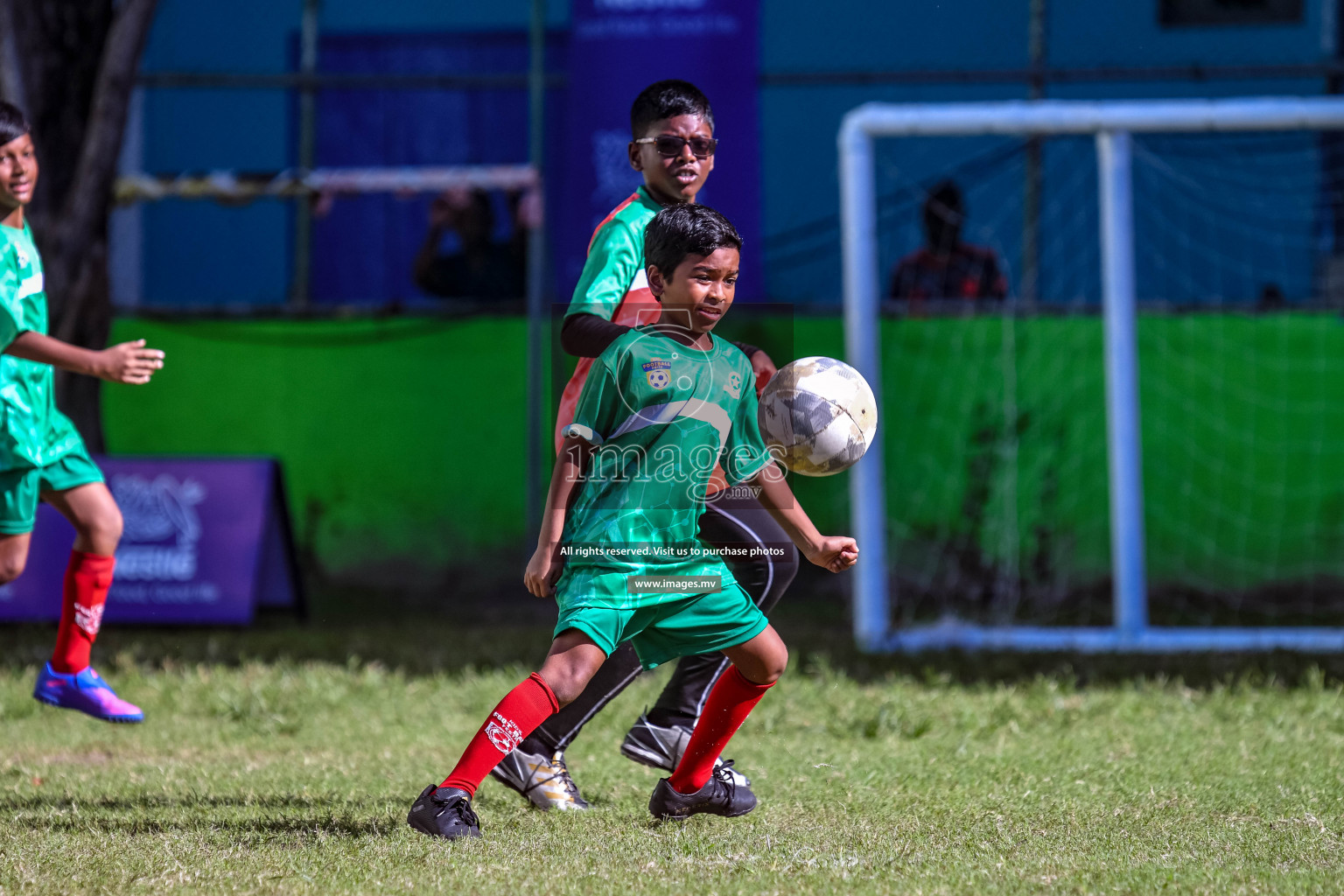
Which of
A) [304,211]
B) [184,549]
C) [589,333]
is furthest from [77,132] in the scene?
[589,333]

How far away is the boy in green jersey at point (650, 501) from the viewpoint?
3.16 meters

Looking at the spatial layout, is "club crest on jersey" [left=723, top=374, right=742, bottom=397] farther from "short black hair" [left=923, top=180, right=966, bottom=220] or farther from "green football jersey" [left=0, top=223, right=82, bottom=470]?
"short black hair" [left=923, top=180, right=966, bottom=220]

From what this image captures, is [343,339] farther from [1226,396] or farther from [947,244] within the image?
[1226,396]

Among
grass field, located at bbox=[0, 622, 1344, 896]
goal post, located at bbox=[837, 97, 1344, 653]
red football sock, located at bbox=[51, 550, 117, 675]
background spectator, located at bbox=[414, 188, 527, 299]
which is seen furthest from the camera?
background spectator, located at bbox=[414, 188, 527, 299]

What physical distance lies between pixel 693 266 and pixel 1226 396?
6008 mm

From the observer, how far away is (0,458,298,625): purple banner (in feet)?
24.8

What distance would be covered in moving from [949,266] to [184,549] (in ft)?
14.3

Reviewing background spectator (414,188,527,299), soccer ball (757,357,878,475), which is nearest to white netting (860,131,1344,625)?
background spectator (414,188,527,299)

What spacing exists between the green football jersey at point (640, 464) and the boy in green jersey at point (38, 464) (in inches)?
58.1

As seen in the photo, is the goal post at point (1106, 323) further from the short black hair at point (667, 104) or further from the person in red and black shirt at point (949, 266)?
the short black hair at point (667, 104)

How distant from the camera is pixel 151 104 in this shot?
10.2 m

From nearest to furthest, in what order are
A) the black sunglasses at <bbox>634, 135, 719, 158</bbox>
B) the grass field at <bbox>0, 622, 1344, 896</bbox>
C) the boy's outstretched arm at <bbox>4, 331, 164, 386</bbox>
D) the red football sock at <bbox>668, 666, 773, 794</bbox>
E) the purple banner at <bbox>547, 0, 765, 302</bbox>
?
the grass field at <bbox>0, 622, 1344, 896</bbox> → the red football sock at <bbox>668, 666, 773, 794</bbox> → the black sunglasses at <bbox>634, 135, 719, 158</bbox> → the boy's outstretched arm at <bbox>4, 331, 164, 386</bbox> → the purple banner at <bbox>547, 0, 765, 302</bbox>

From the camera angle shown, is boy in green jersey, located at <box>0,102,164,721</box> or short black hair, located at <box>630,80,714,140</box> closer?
short black hair, located at <box>630,80,714,140</box>

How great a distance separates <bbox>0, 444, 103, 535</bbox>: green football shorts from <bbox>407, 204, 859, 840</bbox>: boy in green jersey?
178 centimetres
